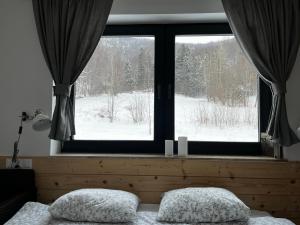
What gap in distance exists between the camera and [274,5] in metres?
2.47

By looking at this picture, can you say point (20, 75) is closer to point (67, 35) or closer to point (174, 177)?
point (67, 35)

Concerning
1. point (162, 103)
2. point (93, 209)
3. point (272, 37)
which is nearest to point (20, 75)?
point (162, 103)

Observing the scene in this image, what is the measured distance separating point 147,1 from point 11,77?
4.38ft

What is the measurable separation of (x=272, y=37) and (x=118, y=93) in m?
1.39

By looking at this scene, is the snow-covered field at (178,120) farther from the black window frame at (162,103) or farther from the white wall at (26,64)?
the white wall at (26,64)

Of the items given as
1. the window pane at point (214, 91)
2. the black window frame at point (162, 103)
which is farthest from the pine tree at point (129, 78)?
the window pane at point (214, 91)

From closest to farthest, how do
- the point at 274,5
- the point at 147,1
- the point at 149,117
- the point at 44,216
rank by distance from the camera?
the point at 44,216 → the point at 274,5 → the point at 147,1 → the point at 149,117

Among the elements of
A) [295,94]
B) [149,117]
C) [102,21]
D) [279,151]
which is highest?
[102,21]

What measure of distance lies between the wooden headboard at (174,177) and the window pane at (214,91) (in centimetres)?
35

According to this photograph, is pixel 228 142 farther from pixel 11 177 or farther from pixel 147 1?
pixel 11 177

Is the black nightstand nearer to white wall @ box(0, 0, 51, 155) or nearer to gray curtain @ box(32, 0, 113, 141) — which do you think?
white wall @ box(0, 0, 51, 155)

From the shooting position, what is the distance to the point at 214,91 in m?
2.79

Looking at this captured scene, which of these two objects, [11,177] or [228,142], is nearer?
[11,177]

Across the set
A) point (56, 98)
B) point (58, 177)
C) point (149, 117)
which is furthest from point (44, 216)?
point (149, 117)
